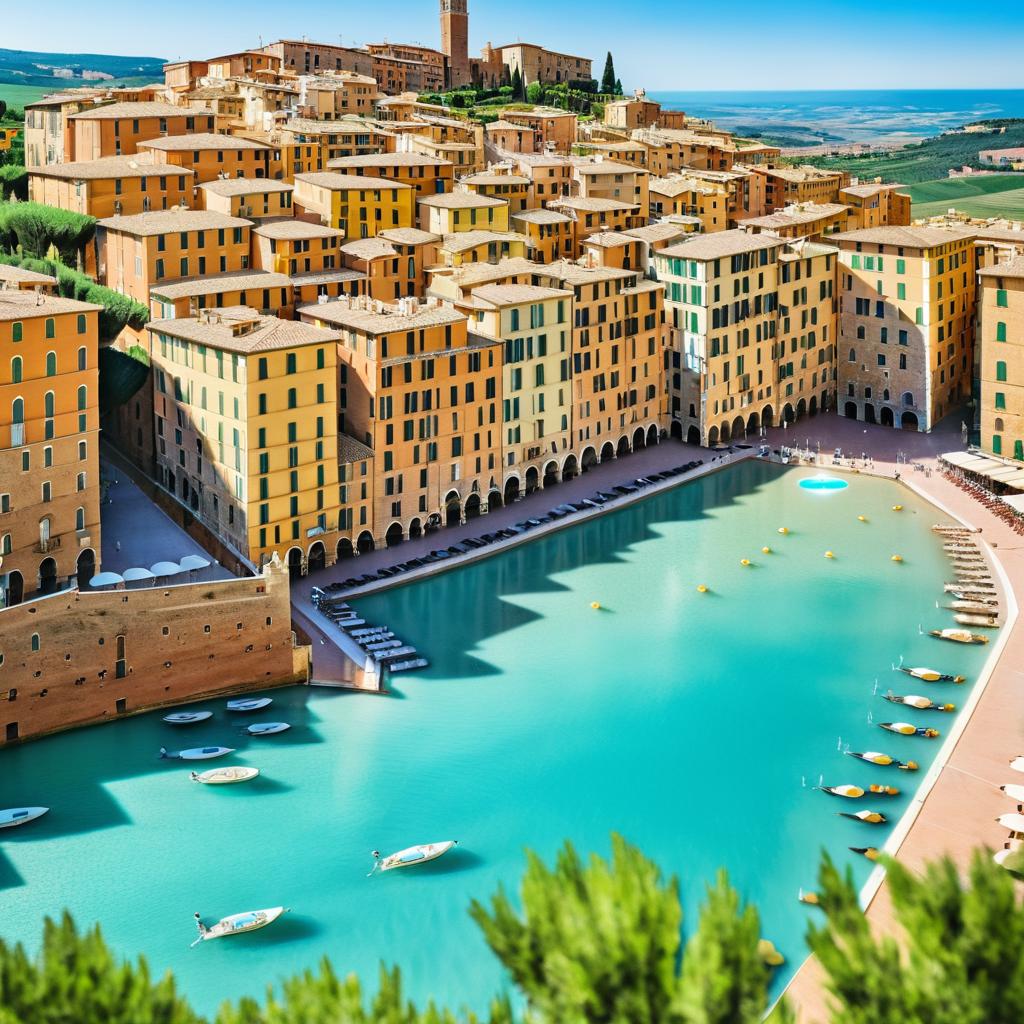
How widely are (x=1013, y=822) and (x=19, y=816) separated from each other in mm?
23524

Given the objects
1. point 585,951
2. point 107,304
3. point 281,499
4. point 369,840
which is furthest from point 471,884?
point 107,304

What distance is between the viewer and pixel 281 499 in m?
48.5

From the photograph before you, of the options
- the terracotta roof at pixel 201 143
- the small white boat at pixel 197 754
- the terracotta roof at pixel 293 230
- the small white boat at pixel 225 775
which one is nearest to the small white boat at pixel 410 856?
the small white boat at pixel 225 775

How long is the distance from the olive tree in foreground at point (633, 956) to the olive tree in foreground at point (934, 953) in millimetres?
991

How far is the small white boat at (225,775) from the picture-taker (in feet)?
120

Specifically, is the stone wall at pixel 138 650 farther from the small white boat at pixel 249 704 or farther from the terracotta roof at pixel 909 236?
the terracotta roof at pixel 909 236

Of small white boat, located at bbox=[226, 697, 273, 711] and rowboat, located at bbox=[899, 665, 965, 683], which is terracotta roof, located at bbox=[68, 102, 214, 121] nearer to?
small white boat, located at bbox=[226, 697, 273, 711]

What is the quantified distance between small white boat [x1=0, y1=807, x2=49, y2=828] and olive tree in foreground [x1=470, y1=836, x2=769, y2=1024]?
20.9 m

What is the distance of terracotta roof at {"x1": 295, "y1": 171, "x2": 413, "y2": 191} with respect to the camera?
66.6m

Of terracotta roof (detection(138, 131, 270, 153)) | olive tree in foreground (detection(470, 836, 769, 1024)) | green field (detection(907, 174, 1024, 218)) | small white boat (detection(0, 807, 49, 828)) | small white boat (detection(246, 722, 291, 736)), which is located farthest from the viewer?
green field (detection(907, 174, 1024, 218))

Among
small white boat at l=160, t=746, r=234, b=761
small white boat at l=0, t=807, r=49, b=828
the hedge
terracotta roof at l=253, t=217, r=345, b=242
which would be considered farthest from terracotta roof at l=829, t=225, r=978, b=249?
small white boat at l=0, t=807, r=49, b=828

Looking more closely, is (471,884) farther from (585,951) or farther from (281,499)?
(281,499)

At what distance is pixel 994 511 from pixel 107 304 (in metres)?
35.8

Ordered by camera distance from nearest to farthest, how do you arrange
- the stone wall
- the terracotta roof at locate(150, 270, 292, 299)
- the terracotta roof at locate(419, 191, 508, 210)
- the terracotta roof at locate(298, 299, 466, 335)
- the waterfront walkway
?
1. the waterfront walkway
2. the stone wall
3. the terracotta roof at locate(298, 299, 466, 335)
4. the terracotta roof at locate(150, 270, 292, 299)
5. the terracotta roof at locate(419, 191, 508, 210)
